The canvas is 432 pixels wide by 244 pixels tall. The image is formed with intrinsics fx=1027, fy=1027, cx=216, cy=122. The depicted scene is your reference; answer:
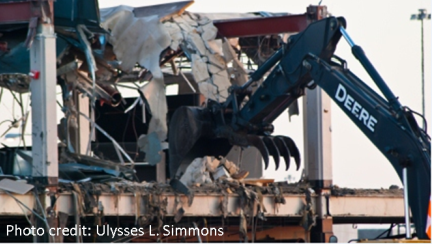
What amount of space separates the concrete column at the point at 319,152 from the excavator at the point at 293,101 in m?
0.43

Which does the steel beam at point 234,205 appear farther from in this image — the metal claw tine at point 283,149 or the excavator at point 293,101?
the excavator at point 293,101

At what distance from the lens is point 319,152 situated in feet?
81.9

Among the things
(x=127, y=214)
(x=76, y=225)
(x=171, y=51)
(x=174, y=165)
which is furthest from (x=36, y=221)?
(x=171, y=51)

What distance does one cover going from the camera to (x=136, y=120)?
1390 inches

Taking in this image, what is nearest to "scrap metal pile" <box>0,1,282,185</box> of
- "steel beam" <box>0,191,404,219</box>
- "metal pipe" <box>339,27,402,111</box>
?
"steel beam" <box>0,191,404,219</box>

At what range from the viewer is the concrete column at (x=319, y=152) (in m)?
24.5

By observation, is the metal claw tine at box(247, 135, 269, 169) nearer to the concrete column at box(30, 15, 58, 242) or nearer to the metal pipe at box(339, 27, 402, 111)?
the metal pipe at box(339, 27, 402, 111)

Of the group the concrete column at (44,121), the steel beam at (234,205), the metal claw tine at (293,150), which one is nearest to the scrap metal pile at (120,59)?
Answer: the concrete column at (44,121)

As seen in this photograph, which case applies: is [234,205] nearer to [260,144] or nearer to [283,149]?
[260,144]

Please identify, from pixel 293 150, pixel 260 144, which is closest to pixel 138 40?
pixel 260 144

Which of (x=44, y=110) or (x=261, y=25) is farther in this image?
(x=261, y=25)

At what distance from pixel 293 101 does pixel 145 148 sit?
352 cm

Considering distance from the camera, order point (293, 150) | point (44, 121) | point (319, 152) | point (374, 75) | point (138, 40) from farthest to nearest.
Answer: point (293, 150)
point (319, 152)
point (138, 40)
point (44, 121)
point (374, 75)
